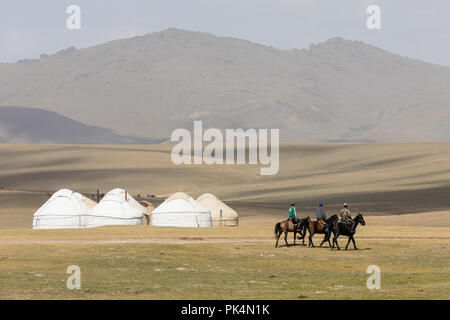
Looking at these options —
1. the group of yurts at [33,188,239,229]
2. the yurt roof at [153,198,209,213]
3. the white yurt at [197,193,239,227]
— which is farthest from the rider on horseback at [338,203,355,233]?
the white yurt at [197,193,239,227]

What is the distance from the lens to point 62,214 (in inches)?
2672

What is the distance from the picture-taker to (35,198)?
103875mm

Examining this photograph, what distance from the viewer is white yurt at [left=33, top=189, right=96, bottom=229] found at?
6756 centimetres

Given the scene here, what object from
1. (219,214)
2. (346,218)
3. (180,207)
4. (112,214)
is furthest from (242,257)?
(219,214)

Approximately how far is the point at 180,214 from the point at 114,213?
17.9ft

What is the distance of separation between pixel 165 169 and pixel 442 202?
3109 inches

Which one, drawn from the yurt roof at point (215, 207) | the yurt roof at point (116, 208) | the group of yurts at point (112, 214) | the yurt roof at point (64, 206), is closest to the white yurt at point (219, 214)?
the yurt roof at point (215, 207)

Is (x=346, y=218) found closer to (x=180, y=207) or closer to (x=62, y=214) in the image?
(x=180, y=207)

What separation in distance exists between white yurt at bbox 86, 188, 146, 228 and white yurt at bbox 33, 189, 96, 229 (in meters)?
0.77

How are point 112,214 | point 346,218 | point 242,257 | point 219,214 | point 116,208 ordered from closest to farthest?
point 242,257
point 346,218
point 112,214
point 116,208
point 219,214

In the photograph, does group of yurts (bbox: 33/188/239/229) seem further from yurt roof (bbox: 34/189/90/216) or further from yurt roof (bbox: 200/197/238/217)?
yurt roof (bbox: 200/197/238/217)

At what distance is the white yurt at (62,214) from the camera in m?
67.6

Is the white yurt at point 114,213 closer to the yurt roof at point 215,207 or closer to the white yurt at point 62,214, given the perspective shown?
the white yurt at point 62,214

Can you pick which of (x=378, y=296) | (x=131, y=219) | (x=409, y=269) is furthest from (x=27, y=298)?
(x=131, y=219)
